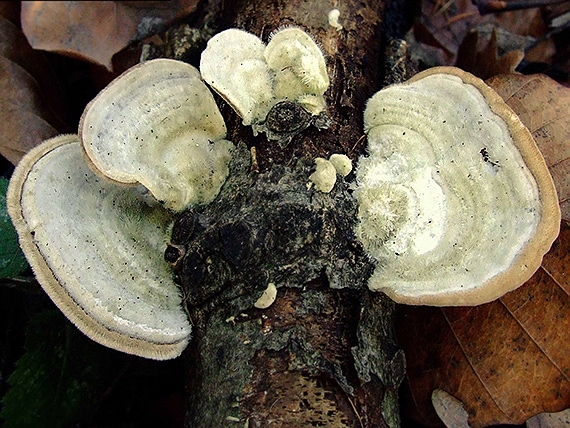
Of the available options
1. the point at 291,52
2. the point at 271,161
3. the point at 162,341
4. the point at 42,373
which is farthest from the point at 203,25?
the point at 42,373

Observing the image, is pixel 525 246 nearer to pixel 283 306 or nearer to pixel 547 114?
pixel 283 306

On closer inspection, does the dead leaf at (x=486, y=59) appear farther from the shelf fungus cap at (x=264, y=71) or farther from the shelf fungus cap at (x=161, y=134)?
the shelf fungus cap at (x=161, y=134)

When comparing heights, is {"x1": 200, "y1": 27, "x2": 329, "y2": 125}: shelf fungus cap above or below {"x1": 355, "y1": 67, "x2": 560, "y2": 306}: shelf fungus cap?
above

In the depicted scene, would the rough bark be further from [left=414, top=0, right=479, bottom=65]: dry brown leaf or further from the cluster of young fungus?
[left=414, top=0, right=479, bottom=65]: dry brown leaf

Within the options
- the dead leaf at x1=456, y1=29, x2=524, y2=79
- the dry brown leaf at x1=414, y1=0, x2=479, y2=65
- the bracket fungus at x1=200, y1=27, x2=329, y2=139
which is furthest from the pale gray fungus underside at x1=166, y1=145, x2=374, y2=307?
the dry brown leaf at x1=414, y1=0, x2=479, y2=65

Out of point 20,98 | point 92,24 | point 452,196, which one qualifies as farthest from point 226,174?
point 20,98

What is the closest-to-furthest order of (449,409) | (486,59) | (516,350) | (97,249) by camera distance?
(97,249) < (516,350) < (449,409) < (486,59)

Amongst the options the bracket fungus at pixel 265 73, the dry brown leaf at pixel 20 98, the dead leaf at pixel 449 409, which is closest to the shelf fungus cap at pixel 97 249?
the bracket fungus at pixel 265 73
